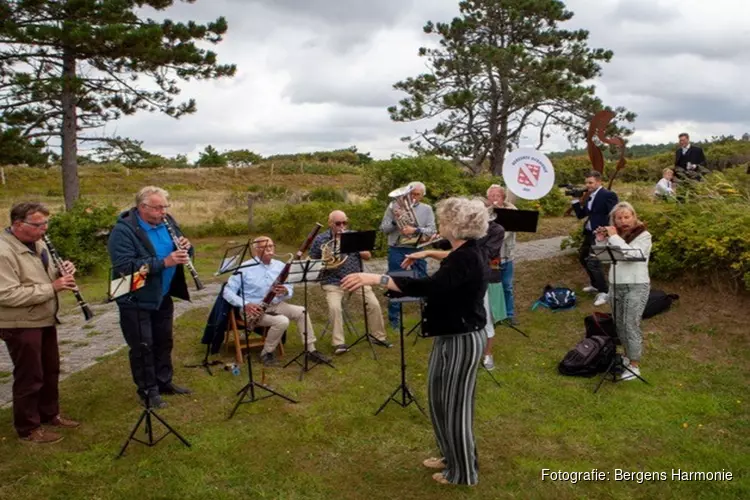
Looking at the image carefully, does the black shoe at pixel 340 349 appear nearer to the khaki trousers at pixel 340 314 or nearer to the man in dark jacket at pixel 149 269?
the khaki trousers at pixel 340 314

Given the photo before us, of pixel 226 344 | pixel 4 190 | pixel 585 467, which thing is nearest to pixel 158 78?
pixel 226 344

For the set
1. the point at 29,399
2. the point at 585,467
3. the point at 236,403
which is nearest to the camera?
the point at 585,467

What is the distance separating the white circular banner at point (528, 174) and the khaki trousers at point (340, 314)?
95.8 inches

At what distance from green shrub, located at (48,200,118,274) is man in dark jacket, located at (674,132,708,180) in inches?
489

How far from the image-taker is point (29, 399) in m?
4.93

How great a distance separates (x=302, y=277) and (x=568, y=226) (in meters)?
11.6

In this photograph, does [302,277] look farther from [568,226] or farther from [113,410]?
[568,226]

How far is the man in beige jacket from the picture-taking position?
470 cm

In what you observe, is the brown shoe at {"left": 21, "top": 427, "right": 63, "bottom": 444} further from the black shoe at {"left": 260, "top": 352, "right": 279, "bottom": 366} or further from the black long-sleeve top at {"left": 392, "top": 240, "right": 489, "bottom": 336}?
the black long-sleeve top at {"left": 392, "top": 240, "right": 489, "bottom": 336}

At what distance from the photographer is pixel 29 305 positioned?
479 cm

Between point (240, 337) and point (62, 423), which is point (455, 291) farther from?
point (240, 337)

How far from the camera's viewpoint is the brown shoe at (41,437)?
16.2ft

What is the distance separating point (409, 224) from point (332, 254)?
1.16m

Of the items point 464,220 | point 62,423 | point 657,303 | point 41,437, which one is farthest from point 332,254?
point 657,303
